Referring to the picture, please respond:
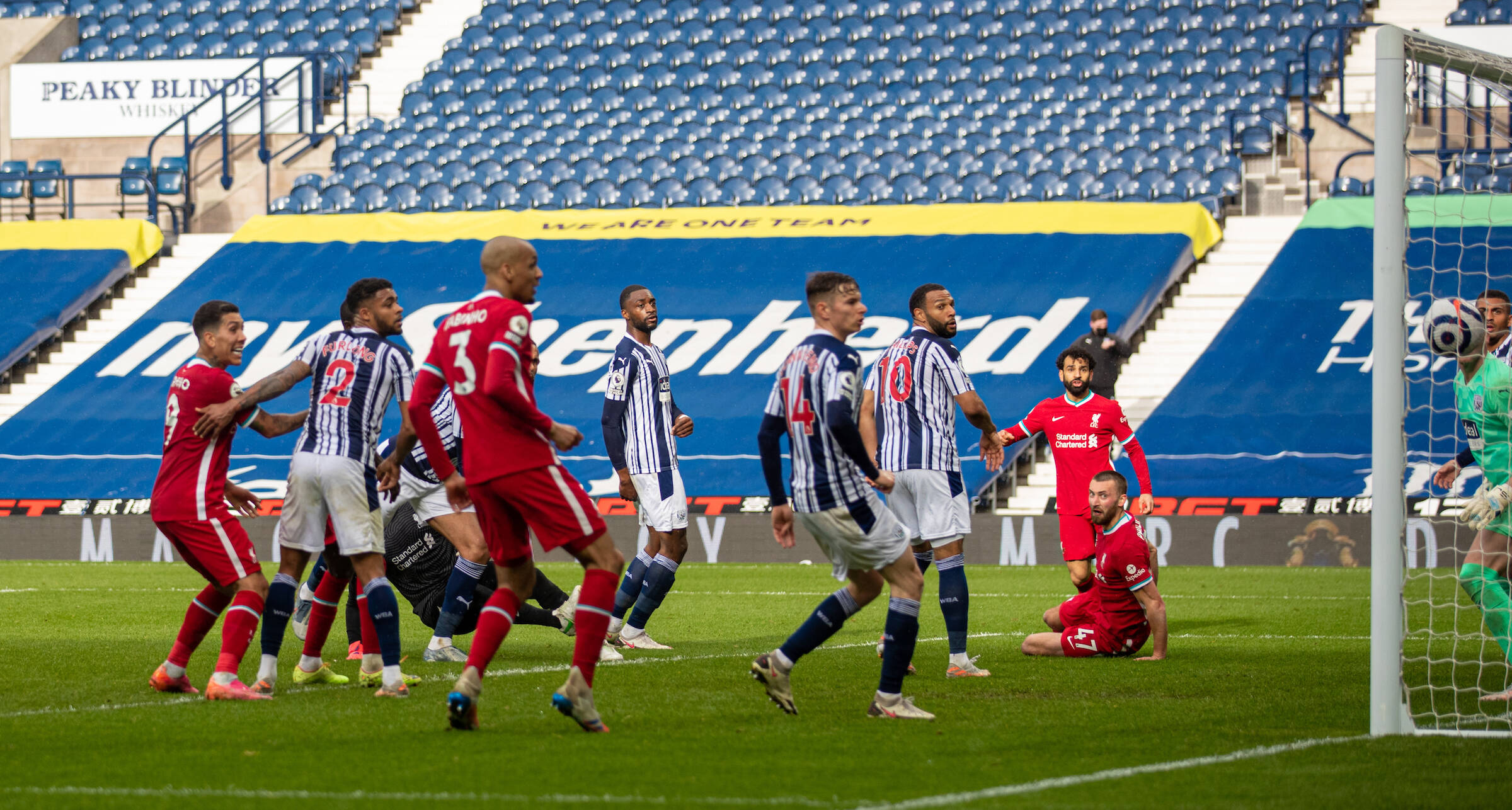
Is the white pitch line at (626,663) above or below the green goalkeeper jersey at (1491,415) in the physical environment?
below

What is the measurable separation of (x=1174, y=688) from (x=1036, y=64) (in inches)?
771

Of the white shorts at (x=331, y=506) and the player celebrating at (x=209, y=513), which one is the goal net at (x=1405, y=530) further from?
the player celebrating at (x=209, y=513)

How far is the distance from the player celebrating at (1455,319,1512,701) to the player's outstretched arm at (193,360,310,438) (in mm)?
5671

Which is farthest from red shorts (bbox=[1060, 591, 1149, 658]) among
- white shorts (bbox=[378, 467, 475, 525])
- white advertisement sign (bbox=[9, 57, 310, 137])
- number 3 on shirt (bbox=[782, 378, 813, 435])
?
white advertisement sign (bbox=[9, 57, 310, 137])

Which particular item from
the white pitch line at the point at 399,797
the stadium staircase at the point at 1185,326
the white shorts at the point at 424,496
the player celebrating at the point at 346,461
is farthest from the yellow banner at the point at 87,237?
the white pitch line at the point at 399,797

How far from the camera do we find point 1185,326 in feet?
74.1

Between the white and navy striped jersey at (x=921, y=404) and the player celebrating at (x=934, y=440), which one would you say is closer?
the player celebrating at (x=934, y=440)

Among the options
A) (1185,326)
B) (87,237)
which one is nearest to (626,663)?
(1185,326)

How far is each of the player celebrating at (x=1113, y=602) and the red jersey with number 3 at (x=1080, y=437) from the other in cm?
122

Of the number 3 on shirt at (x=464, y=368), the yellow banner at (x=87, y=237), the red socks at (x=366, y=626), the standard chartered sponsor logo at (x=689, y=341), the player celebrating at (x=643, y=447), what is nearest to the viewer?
the number 3 on shirt at (x=464, y=368)

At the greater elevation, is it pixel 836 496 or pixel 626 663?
pixel 836 496

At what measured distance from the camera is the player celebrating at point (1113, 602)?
10.0 m

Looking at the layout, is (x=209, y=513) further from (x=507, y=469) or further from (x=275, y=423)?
(x=507, y=469)

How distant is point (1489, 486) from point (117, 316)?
72.5 ft
